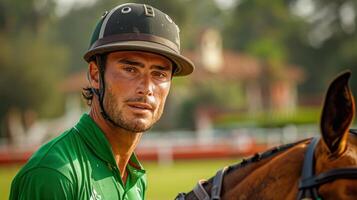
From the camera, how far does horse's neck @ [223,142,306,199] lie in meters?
2.44

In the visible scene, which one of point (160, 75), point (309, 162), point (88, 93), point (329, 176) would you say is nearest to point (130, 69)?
point (160, 75)

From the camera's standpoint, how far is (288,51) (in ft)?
215

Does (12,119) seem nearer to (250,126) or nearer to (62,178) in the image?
(250,126)

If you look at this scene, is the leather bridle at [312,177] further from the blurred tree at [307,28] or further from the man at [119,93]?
Answer: the blurred tree at [307,28]

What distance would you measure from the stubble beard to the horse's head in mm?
1030

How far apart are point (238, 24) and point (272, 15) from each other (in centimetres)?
617

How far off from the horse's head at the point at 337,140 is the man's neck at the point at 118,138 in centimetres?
120

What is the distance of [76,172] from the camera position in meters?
2.78

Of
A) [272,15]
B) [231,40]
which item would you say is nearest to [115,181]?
[272,15]

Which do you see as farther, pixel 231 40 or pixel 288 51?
pixel 231 40

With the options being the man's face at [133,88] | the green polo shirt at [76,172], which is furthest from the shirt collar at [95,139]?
the man's face at [133,88]

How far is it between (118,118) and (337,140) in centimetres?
125

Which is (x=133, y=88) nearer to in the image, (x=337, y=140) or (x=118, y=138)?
(x=118, y=138)

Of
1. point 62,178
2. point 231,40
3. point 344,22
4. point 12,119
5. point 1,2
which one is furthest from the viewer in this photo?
point 231,40
